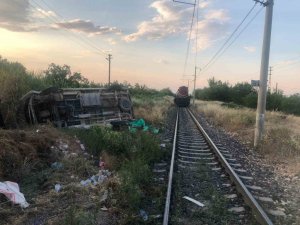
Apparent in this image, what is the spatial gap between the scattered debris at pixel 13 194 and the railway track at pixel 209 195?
101 inches

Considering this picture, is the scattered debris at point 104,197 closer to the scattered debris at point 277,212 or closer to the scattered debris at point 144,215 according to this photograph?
the scattered debris at point 144,215

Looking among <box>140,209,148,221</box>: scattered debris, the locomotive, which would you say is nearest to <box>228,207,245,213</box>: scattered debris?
<box>140,209,148,221</box>: scattered debris

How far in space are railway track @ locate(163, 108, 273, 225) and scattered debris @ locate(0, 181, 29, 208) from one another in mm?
2574

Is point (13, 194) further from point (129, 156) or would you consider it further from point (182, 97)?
point (182, 97)

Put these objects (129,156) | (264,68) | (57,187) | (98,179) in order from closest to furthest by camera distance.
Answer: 1. (57,187)
2. (98,179)
3. (129,156)
4. (264,68)

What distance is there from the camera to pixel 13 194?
22.3 feet

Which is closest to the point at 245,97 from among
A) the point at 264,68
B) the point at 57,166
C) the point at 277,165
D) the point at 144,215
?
the point at 264,68

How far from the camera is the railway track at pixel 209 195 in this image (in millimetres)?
6477

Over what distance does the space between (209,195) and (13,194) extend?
3.83 meters

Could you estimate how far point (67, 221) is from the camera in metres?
5.64

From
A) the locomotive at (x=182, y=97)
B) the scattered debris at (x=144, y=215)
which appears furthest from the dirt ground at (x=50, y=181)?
the locomotive at (x=182, y=97)

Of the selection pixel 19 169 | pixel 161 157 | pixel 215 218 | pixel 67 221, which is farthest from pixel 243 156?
pixel 67 221

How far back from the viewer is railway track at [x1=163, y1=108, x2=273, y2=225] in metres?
6.48

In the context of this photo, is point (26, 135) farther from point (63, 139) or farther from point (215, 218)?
point (215, 218)
